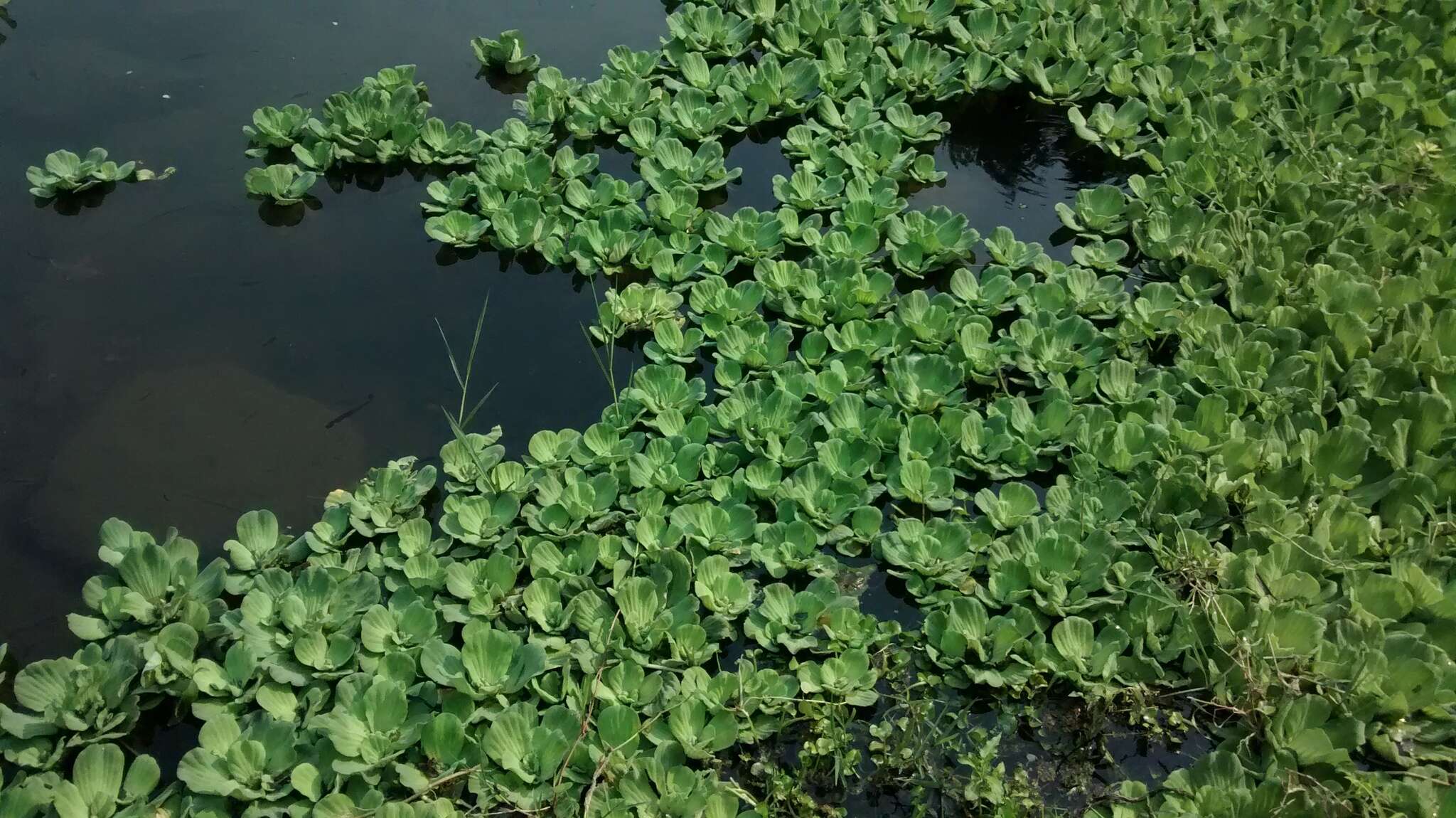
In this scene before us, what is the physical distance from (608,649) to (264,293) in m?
1.59

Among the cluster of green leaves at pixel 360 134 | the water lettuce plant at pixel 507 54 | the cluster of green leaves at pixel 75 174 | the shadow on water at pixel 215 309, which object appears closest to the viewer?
the shadow on water at pixel 215 309

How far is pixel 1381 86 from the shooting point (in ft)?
11.2

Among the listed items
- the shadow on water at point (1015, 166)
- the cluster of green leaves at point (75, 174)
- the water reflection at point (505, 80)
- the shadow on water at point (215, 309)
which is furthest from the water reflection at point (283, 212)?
the shadow on water at point (1015, 166)

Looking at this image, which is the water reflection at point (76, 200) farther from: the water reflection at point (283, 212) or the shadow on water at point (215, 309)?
the water reflection at point (283, 212)

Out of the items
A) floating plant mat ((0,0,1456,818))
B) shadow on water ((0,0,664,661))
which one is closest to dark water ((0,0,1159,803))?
shadow on water ((0,0,664,661))

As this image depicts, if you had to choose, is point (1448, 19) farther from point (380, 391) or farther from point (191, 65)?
point (191, 65)

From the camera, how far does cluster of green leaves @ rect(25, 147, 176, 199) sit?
3.17m

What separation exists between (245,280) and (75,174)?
0.69 meters

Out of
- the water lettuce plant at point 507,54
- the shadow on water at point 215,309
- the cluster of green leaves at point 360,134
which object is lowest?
the shadow on water at point 215,309

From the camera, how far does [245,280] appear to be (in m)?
3.03

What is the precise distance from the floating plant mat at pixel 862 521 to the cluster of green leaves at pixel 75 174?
399 mm

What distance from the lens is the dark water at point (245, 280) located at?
250cm

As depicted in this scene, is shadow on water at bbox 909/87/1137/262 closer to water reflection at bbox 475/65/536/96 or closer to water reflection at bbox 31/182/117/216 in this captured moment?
water reflection at bbox 475/65/536/96

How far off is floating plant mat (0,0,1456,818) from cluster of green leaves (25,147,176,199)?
40cm
